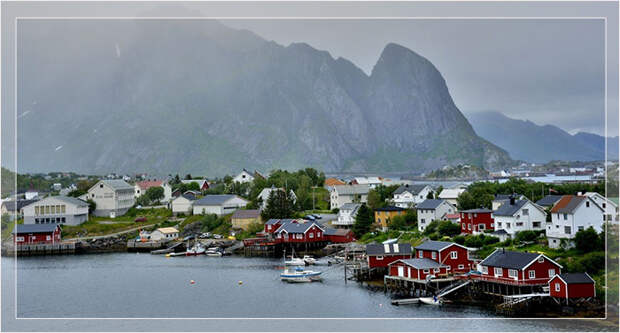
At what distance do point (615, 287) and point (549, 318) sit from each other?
686cm

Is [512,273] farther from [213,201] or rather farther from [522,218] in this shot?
[213,201]

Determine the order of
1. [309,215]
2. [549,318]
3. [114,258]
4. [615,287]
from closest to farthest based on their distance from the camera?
[615,287]
[549,318]
[114,258]
[309,215]

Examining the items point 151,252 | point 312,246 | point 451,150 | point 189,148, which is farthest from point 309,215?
point 451,150

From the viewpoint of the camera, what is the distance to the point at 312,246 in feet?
157

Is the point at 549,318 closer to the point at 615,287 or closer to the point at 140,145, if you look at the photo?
the point at 615,287

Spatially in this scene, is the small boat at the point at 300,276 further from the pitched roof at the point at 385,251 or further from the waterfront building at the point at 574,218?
the waterfront building at the point at 574,218

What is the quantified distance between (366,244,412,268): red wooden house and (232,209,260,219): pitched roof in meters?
22.2

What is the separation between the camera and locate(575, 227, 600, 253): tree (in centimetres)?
2838

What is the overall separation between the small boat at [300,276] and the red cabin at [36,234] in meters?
26.5

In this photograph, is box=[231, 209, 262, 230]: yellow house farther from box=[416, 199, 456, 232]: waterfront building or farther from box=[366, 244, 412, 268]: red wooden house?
box=[366, 244, 412, 268]: red wooden house

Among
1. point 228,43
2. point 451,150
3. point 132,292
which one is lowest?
point 132,292

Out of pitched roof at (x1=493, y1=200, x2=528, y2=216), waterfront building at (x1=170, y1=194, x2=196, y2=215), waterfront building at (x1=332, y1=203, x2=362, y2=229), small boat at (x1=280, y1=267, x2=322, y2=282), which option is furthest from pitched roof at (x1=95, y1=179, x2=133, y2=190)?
pitched roof at (x1=493, y1=200, x2=528, y2=216)

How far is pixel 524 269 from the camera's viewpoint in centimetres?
2602

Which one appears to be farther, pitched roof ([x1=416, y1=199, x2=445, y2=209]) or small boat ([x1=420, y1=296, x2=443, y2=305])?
pitched roof ([x1=416, y1=199, x2=445, y2=209])
